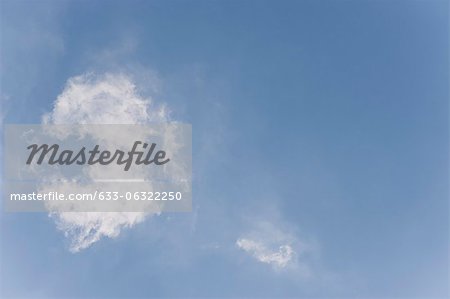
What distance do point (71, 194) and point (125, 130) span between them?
48.4ft

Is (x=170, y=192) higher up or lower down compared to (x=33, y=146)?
lower down

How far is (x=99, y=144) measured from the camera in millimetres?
81750

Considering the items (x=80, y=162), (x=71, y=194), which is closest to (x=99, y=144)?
(x=80, y=162)

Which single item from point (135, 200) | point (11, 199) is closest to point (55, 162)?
point (11, 199)

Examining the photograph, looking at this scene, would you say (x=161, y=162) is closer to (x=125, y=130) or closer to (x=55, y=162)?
(x=125, y=130)

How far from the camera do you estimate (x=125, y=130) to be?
82.4m

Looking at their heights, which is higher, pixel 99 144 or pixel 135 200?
pixel 99 144

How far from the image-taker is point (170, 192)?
8231 cm

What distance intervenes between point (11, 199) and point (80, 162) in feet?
44.3

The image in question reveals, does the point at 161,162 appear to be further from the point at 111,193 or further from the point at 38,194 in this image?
the point at 38,194

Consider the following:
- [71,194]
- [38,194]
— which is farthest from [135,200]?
[38,194]

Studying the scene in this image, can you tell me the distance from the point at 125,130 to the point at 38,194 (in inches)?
741

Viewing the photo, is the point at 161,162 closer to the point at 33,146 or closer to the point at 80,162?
the point at 80,162

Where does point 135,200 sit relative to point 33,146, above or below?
below
